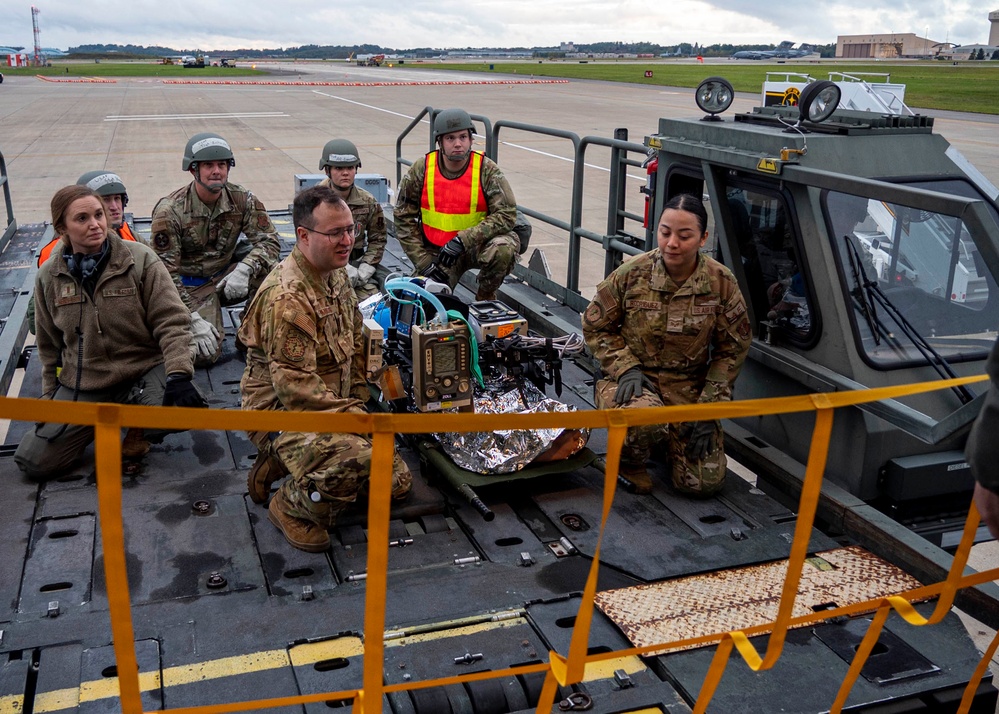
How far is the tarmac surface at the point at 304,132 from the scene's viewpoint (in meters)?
15.9

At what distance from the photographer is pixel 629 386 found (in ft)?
14.3

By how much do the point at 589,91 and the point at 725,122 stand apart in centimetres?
4380

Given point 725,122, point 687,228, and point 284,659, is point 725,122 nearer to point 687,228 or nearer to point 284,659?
point 687,228

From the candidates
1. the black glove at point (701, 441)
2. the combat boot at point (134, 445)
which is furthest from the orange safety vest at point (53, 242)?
the black glove at point (701, 441)

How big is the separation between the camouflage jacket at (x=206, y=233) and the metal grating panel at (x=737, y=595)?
4.27 metres

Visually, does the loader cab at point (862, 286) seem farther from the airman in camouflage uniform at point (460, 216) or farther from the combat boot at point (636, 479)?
the airman in camouflage uniform at point (460, 216)

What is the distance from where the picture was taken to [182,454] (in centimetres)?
474

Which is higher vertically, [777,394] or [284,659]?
[777,394]

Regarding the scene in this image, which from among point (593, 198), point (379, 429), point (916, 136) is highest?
point (916, 136)

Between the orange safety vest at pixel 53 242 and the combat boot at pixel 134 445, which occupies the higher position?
the orange safety vest at pixel 53 242

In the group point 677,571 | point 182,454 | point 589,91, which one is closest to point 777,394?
point 677,571

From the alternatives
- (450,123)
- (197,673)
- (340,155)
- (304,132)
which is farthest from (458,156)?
(304,132)

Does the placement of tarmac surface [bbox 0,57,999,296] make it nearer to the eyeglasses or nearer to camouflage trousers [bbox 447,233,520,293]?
camouflage trousers [bbox 447,233,520,293]

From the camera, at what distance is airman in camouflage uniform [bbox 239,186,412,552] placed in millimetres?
3828
